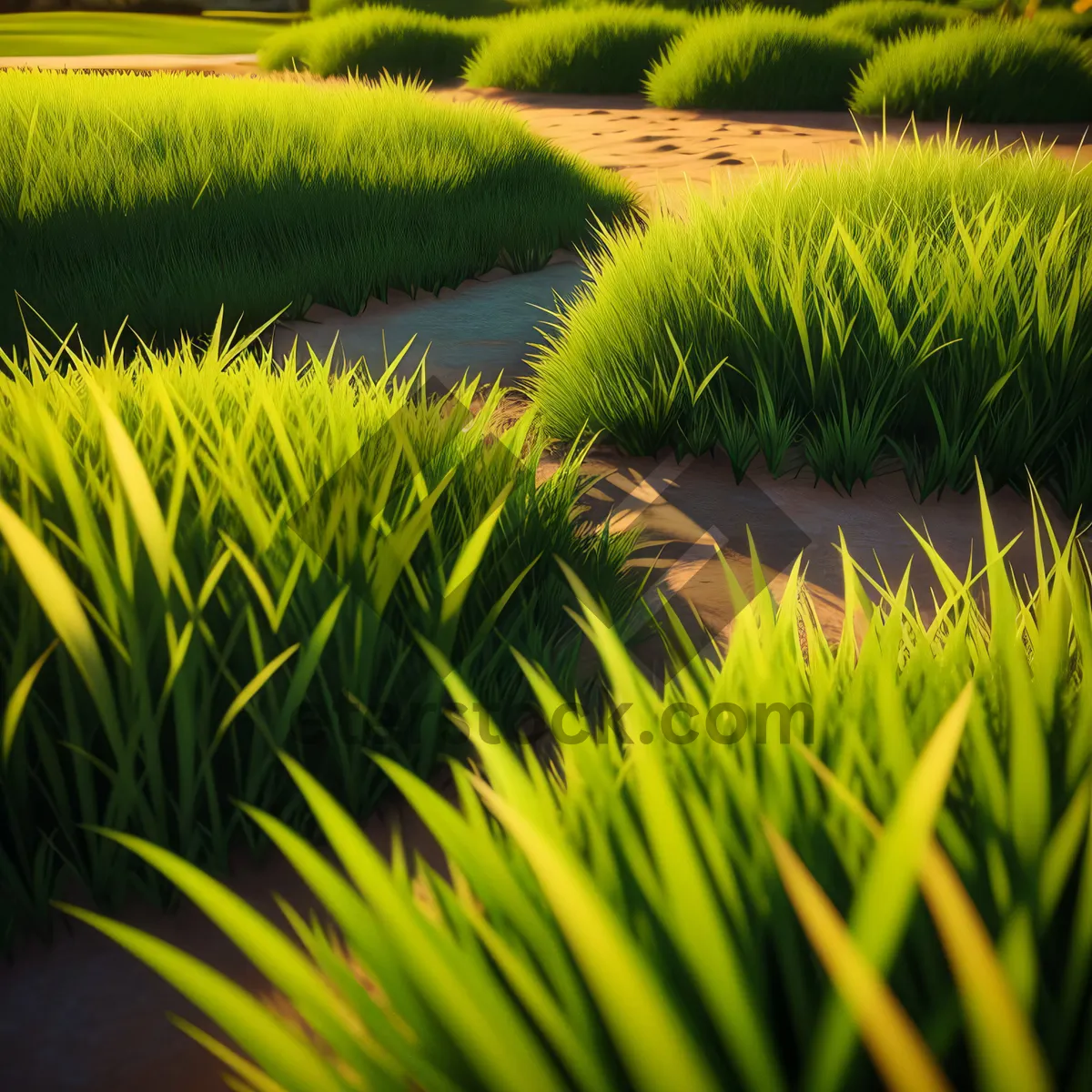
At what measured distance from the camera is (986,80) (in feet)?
20.5

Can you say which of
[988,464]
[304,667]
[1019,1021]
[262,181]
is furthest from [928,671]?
[262,181]

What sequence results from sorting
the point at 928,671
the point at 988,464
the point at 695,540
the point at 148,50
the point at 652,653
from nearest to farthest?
the point at 928,671
the point at 652,653
the point at 695,540
the point at 988,464
the point at 148,50

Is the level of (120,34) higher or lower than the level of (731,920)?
higher

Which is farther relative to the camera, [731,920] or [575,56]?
[575,56]

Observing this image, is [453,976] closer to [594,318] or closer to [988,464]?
[988,464]

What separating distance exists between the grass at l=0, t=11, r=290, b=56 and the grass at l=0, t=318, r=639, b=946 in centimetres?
1253

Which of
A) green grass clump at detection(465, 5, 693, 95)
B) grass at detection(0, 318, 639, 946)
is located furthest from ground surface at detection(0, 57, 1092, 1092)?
green grass clump at detection(465, 5, 693, 95)

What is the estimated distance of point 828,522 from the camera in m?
1.69

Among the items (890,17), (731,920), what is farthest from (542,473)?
(890,17)

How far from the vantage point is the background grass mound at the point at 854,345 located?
5.88ft

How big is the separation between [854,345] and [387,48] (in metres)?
8.88

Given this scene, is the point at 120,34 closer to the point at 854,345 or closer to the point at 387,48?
the point at 387,48

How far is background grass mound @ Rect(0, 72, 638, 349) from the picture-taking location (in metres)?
2.63

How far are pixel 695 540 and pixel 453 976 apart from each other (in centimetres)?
121
